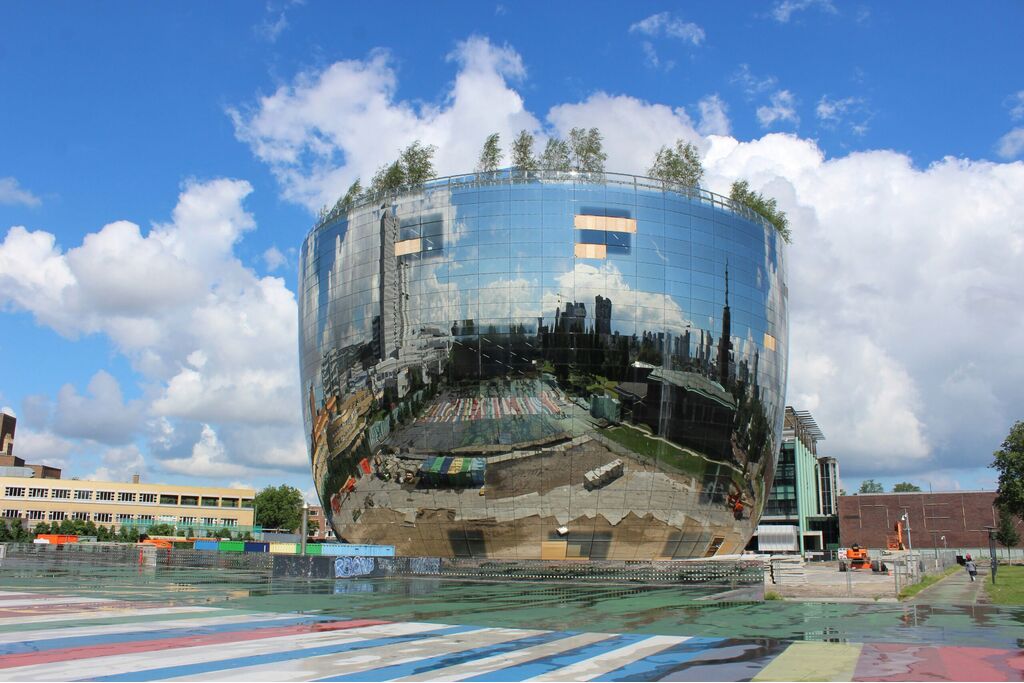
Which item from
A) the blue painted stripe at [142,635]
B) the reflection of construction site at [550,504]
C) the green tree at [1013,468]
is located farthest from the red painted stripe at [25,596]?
the green tree at [1013,468]

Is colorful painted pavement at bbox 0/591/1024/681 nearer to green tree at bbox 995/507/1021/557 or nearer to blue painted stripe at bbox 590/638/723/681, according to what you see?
blue painted stripe at bbox 590/638/723/681

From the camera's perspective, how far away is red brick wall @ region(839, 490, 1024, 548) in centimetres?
10419

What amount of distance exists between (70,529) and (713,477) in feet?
314

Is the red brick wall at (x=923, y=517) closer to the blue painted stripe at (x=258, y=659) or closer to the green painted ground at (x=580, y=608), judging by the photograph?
the green painted ground at (x=580, y=608)

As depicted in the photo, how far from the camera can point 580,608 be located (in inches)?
974

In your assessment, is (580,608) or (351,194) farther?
(351,194)

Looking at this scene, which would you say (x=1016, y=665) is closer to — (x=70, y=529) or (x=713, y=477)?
(x=713, y=477)

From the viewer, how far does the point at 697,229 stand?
165ft

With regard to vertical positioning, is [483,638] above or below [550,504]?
below

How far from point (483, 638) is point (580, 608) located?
787 cm

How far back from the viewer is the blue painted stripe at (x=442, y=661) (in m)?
12.7

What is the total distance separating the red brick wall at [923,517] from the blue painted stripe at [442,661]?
332 ft

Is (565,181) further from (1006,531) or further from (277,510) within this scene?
(277,510)

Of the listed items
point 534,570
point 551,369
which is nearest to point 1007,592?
point 534,570
